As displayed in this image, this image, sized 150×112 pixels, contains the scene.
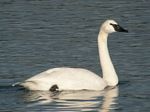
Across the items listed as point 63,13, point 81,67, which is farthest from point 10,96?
point 63,13

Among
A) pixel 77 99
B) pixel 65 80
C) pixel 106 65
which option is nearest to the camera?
pixel 77 99

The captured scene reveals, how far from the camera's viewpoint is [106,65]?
753 inches

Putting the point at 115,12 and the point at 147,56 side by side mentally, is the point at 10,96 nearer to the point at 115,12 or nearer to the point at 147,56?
the point at 147,56

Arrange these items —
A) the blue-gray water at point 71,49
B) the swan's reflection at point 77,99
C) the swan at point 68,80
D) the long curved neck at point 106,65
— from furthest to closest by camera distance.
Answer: the long curved neck at point 106,65 < the swan at point 68,80 < the blue-gray water at point 71,49 < the swan's reflection at point 77,99

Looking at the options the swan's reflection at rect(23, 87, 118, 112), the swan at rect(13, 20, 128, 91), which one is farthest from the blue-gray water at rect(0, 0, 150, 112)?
the swan at rect(13, 20, 128, 91)

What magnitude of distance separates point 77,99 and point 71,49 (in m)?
4.25

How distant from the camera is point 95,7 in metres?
26.8

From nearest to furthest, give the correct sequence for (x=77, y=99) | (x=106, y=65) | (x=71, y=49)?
1. (x=77, y=99)
2. (x=106, y=65)
3. (x=71, y=49)

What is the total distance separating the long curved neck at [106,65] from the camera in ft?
61.9

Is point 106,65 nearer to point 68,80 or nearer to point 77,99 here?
point 68,80

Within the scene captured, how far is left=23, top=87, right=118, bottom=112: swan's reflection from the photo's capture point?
16266 mm

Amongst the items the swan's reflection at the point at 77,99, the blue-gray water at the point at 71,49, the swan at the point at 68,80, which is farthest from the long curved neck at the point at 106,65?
the swan's reflection at the point at 77,99

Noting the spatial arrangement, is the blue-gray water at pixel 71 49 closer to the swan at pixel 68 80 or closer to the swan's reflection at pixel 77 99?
the swan's reflection at pixel 77 99

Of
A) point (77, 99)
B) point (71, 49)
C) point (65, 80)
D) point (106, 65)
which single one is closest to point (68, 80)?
point (65, 80)
